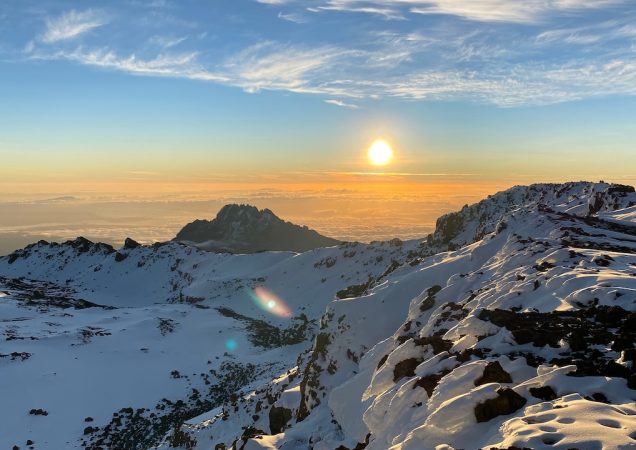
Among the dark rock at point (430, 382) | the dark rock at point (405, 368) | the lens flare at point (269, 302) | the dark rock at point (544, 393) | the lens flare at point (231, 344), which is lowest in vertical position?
the lens flare at point (269, 302)

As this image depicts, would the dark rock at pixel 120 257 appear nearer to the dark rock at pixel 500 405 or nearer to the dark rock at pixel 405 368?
the dark rock at pixel 405 368

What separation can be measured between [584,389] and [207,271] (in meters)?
120

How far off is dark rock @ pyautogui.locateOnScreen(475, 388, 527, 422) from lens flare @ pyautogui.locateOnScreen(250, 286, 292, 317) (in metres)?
81.2

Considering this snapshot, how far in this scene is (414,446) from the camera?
11156 millimetres

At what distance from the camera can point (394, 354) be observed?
758 inches

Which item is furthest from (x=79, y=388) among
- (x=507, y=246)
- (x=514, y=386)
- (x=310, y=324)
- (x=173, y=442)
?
(x=514, y=386)

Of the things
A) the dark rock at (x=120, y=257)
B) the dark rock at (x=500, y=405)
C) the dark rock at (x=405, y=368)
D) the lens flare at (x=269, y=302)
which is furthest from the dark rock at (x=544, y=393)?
the dark rock at (x=120, y=257)

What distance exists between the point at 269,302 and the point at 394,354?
271 feet

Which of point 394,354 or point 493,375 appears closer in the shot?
point 493,375

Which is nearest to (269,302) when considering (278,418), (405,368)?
(278,418)

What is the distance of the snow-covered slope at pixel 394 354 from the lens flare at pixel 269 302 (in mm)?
696

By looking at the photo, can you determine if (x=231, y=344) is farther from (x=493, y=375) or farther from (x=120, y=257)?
(x=120, y=257)

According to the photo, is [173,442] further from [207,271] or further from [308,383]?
[207,271]

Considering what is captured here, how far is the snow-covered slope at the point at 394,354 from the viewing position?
11516mm
